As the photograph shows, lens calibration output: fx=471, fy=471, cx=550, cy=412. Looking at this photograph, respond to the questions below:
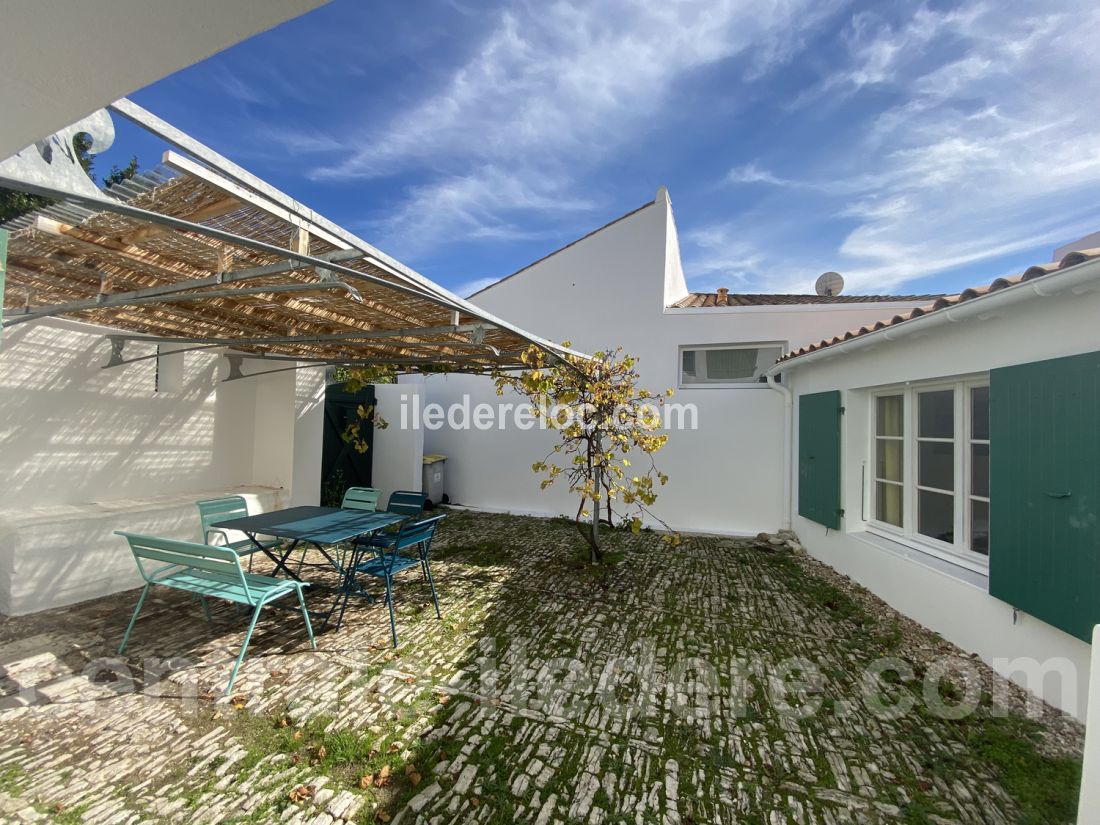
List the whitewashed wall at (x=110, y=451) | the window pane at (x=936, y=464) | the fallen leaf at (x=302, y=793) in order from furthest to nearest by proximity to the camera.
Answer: the whitewashed wall at (x=110, y=451) → the window pane at (x=936, y=464) → the fallen leaf at (x=302, y=793)

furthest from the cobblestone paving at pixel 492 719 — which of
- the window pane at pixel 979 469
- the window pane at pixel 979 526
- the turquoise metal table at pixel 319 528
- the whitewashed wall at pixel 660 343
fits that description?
the whitewashed wall at pixel 660 343

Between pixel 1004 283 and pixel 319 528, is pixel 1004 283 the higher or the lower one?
the higher one

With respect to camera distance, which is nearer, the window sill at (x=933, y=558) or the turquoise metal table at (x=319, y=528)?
the window sill at (x=933, y=558)

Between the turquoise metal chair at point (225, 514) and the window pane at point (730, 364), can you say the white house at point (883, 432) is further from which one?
the turquoise metal chair at point (225, 514)

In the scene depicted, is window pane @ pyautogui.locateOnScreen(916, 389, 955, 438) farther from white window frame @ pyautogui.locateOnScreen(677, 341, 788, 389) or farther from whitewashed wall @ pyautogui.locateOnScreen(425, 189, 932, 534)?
white window frame @ pyautogui.locateOnScreen(677, 341, 788, 389)

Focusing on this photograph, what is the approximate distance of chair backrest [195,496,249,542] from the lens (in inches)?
197

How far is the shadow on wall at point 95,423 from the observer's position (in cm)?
506

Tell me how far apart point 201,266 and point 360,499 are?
11.4 feet

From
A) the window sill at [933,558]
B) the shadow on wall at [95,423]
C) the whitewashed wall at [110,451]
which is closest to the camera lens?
the window sill at [933,558]

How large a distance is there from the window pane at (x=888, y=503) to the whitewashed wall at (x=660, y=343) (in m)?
2.34

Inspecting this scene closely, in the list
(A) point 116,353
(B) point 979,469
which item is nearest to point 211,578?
(A) point 116,353

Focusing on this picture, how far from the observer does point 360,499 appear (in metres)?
6.20

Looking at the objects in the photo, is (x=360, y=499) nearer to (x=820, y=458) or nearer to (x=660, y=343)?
(x=660, y=343)

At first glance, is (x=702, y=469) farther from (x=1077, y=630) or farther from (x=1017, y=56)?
(x=1017, y=56)
